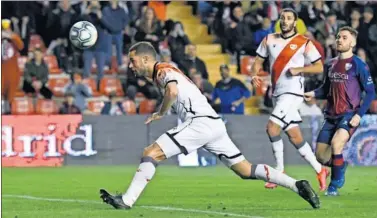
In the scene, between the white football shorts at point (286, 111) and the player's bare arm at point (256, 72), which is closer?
the player's bare arm at point (256, 72)

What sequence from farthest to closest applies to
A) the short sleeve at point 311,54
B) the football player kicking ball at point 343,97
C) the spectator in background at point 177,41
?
1. the spectator in background at point 177,41
2. the short sleeve at point 311,54
3. the football player kicking ball at point 343,97

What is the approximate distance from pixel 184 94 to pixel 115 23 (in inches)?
540

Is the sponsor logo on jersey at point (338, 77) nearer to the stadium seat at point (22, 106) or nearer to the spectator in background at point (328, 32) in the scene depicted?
the stadium seat at point (22, 106)

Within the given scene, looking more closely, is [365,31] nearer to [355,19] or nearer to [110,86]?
[355,19]

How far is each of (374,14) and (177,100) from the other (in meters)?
15.1

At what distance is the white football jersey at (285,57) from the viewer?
16.5m

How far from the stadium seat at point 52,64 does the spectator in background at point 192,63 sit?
2.94 metres

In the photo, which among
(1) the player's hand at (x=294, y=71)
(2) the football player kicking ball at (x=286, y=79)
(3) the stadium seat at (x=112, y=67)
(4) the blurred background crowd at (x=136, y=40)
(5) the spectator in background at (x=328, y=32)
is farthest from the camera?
(5) the spectator in background at (x=328, y=32)

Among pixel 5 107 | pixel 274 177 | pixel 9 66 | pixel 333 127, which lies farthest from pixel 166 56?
pixel 274 177

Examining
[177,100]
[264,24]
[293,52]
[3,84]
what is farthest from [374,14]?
[177,100]

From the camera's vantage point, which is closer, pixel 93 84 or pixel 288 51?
pixel 288 51

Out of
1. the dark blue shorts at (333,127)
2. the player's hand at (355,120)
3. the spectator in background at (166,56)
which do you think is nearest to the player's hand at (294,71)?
A: the dark blue shorts at (333,127)

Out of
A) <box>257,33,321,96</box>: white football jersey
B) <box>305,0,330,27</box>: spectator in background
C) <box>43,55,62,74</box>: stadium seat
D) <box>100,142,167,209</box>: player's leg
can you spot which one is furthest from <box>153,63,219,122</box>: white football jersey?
<box>305,0,330,27</box>: spectator in background

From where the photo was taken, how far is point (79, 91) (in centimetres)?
2528
